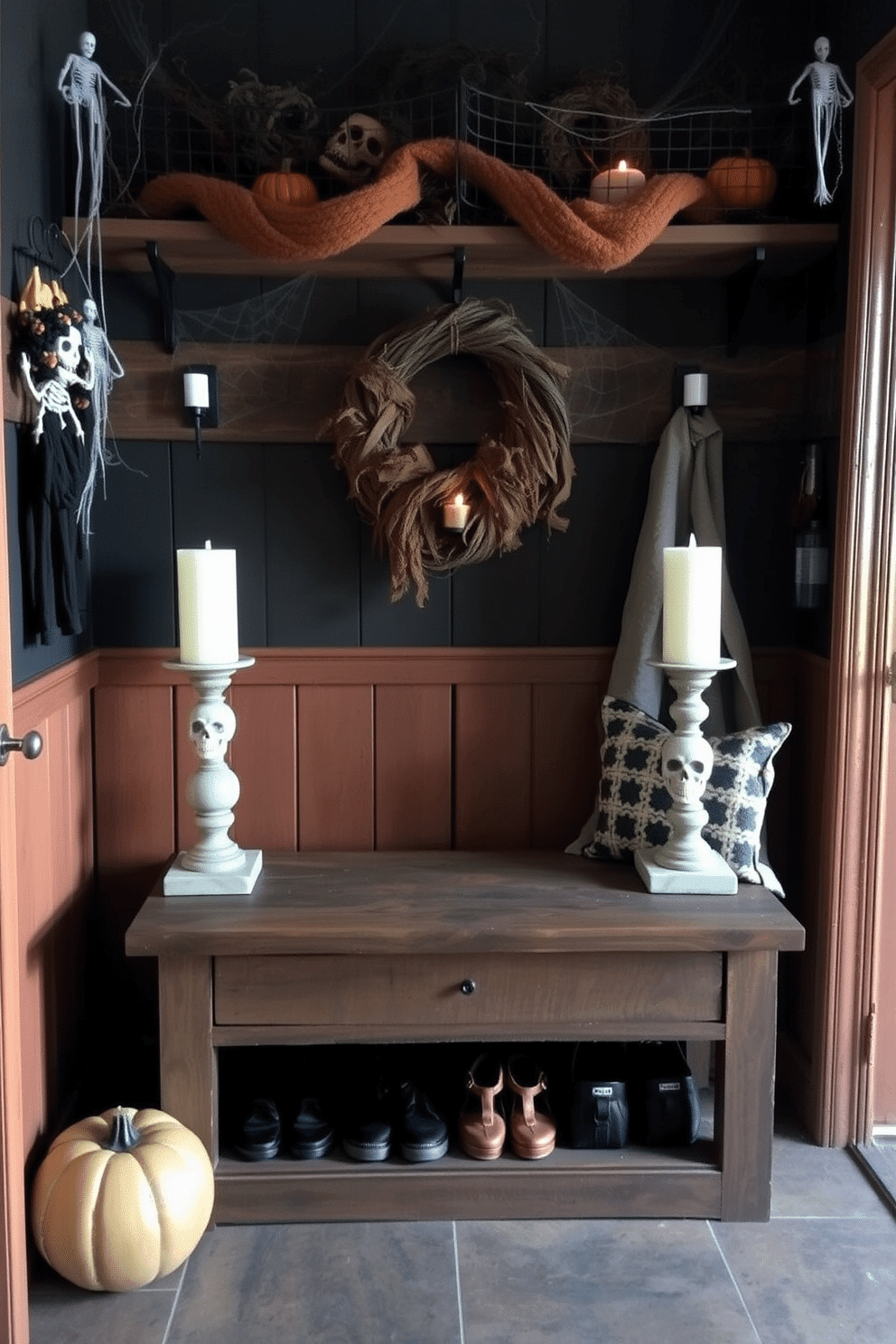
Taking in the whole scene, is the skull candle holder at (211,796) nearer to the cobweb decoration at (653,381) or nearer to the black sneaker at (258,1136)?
the black sneaker at (258,1136)

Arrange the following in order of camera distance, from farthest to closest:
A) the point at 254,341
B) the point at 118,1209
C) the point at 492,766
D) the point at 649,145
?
the point at 492,766 < the point at 254,341 < the point at 649,145 < the point at 118,1209

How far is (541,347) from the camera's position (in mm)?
2424

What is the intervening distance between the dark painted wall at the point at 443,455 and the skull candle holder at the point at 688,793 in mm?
378

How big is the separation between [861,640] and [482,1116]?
104cm

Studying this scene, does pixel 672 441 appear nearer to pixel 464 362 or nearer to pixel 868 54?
pixel 464 362

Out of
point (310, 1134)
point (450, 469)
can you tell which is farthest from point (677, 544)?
point (310, 1134)

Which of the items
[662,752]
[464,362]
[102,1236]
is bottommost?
[102,1236]

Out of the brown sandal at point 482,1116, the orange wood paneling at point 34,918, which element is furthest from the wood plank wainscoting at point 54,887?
the brown sandal at point 482,1116

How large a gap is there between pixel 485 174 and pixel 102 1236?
1.77 meters

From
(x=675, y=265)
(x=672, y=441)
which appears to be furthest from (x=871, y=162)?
(x=672, y=441)

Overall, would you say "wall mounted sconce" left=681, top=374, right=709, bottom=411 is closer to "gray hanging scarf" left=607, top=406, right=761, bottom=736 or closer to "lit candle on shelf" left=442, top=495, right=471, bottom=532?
"gray hanging scarf" left=607, top=406, right=761, bottom=736

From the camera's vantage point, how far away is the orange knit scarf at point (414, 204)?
6.86 feet

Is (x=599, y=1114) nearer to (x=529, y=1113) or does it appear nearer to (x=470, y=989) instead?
(x=529, y=1113)

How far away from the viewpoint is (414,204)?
2.15 metres
